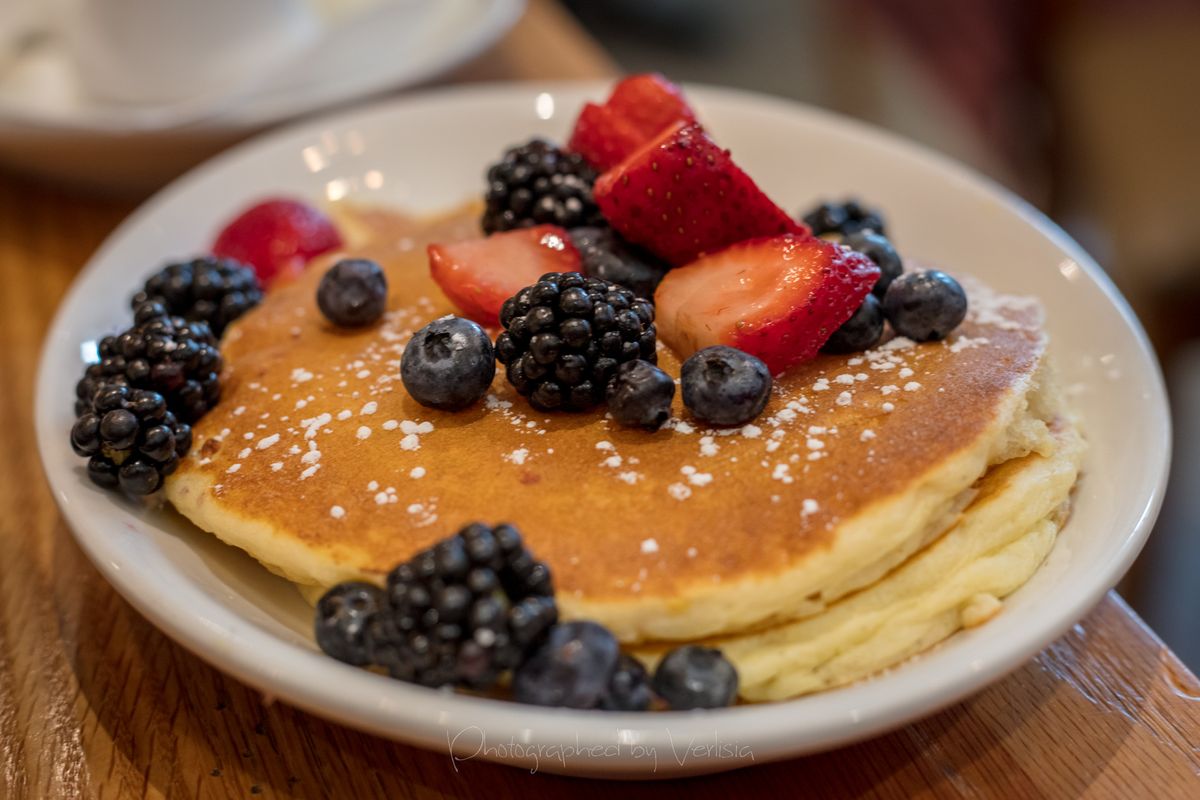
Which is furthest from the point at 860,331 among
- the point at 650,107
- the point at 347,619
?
the point at 347,619

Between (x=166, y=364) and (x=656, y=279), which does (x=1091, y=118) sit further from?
(x=166, y=364)

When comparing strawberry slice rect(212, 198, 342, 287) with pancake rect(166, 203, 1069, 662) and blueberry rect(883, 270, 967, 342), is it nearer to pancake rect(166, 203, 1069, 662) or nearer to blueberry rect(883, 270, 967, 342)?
Answer: pancake rect(166, 203, 1069, 662)

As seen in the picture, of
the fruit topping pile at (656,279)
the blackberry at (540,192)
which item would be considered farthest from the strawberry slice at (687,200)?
the blackberry at (540,192)

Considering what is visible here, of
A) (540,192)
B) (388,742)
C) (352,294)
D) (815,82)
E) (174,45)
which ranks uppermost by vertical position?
(540,192)

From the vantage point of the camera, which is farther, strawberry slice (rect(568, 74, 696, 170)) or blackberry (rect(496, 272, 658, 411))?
strawberry slice (rect(568, 74, 696, 170))

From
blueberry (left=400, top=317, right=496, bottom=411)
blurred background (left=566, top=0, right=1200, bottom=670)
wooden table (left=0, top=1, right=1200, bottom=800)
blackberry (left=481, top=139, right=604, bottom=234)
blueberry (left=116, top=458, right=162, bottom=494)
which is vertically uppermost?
blackberry (left=481, top=139, right=604, bottom=234)

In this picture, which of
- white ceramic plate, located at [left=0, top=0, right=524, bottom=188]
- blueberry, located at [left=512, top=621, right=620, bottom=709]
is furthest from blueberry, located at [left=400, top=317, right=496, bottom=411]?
white ceramic plate, located at [left=0, top=0, right=524, bottom=188]

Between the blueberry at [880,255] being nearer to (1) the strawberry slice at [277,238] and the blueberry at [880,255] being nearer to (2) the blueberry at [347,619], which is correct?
(2) the blueberry at [347,619]
